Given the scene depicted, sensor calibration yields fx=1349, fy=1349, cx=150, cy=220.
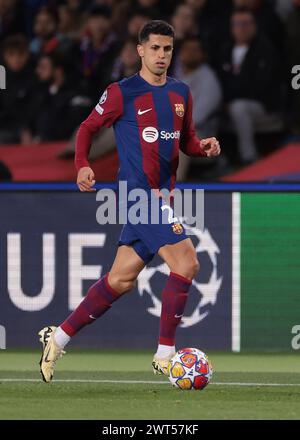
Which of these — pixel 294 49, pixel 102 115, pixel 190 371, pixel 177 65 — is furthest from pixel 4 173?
pixel 190 371

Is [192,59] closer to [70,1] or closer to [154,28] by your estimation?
[70,1]

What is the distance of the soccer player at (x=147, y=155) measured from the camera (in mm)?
8391

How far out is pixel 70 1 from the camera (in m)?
15.9

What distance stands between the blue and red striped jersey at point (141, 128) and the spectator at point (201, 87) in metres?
5.10

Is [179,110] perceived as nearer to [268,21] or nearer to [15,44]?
[268,21]

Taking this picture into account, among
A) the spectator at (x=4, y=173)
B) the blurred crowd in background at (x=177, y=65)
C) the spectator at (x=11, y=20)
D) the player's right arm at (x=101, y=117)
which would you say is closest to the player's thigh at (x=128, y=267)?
the player's right arm at (x=101, y=117)

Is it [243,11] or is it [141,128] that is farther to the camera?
[243,11]

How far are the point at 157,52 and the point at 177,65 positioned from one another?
5.74m

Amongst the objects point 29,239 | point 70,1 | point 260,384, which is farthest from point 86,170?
point 70,1

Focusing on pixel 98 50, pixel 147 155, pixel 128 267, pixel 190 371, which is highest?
pixel 98 50

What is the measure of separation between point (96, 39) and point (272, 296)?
493cm

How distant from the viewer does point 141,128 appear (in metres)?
8.48

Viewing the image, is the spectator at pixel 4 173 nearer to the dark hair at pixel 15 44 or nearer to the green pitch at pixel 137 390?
the green pitch at pixel 137 390

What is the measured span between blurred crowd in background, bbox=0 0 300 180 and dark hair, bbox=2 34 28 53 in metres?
0.01
